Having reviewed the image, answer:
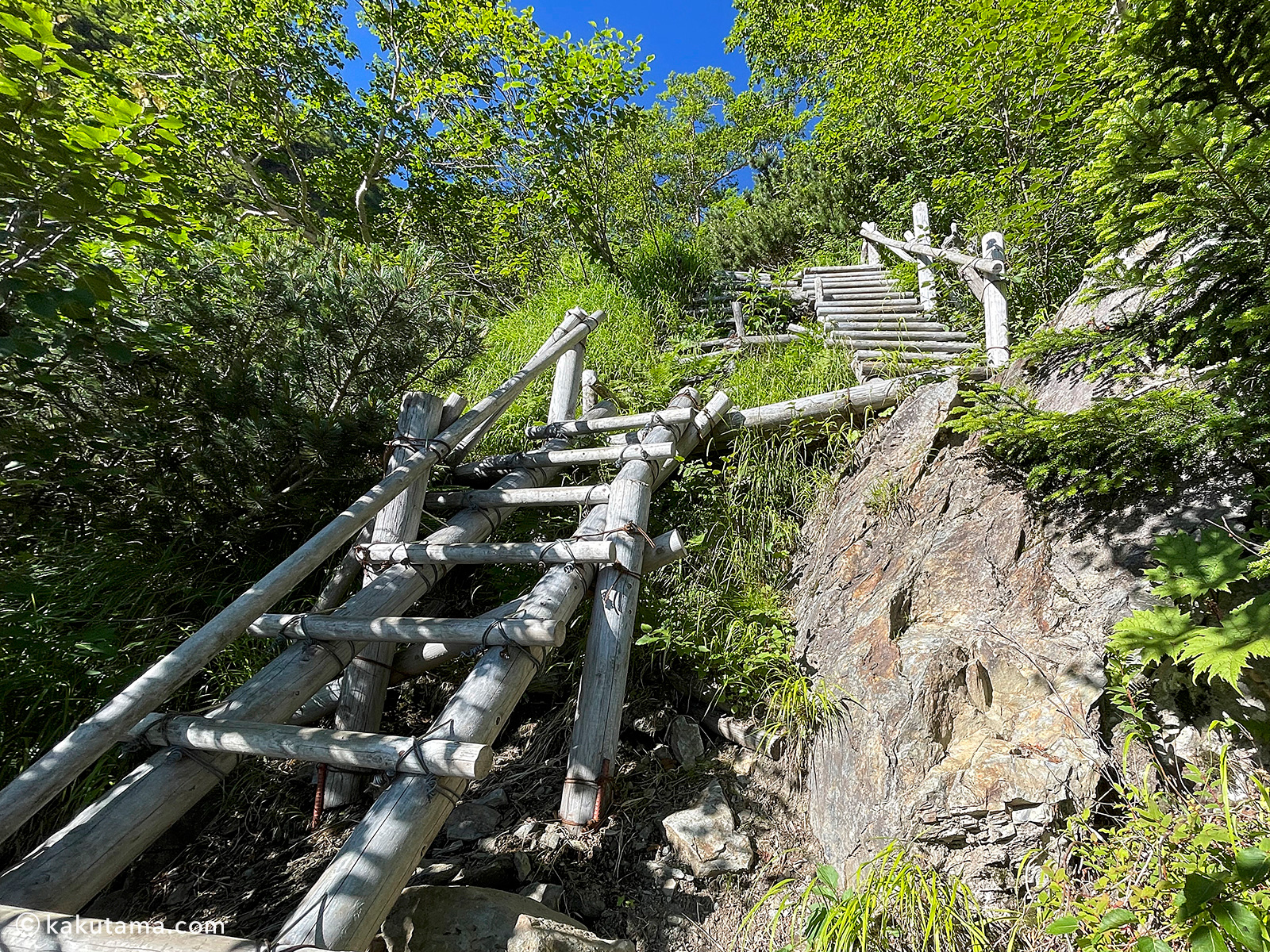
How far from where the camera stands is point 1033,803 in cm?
205

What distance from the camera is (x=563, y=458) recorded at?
3676 mm

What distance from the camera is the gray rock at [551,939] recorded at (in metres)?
1.71

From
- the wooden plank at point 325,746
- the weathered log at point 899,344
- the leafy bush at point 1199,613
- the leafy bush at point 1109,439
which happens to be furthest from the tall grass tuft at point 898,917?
the weathered log at point 899,344

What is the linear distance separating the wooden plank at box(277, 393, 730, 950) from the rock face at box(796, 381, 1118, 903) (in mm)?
1396

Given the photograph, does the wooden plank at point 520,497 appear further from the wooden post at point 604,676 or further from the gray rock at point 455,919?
Answer: the gray rock at point 455,919

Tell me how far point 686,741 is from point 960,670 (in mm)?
1294

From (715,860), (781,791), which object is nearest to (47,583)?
(715,860)

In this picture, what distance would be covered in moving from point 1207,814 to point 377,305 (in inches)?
165

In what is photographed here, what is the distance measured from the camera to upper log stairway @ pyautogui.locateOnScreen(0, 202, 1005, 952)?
1.53m

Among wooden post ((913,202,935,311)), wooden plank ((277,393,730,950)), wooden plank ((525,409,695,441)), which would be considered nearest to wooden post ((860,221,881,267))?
wooden post ((913,202,935,311))

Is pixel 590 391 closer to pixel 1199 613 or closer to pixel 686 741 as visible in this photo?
pixel 686 741

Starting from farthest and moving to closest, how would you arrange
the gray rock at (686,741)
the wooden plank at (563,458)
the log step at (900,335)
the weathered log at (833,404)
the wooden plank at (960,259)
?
the log step at (900,335) < the wooden plank at (960,259) < the weathered log at (833,404) < the wooden plank at (563,458) < the gray rock at (686,741)

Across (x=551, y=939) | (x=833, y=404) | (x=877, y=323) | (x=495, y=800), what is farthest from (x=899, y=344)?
(x=551, y=939)

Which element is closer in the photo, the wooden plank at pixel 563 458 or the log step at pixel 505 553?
the log step at pixel 505 553
